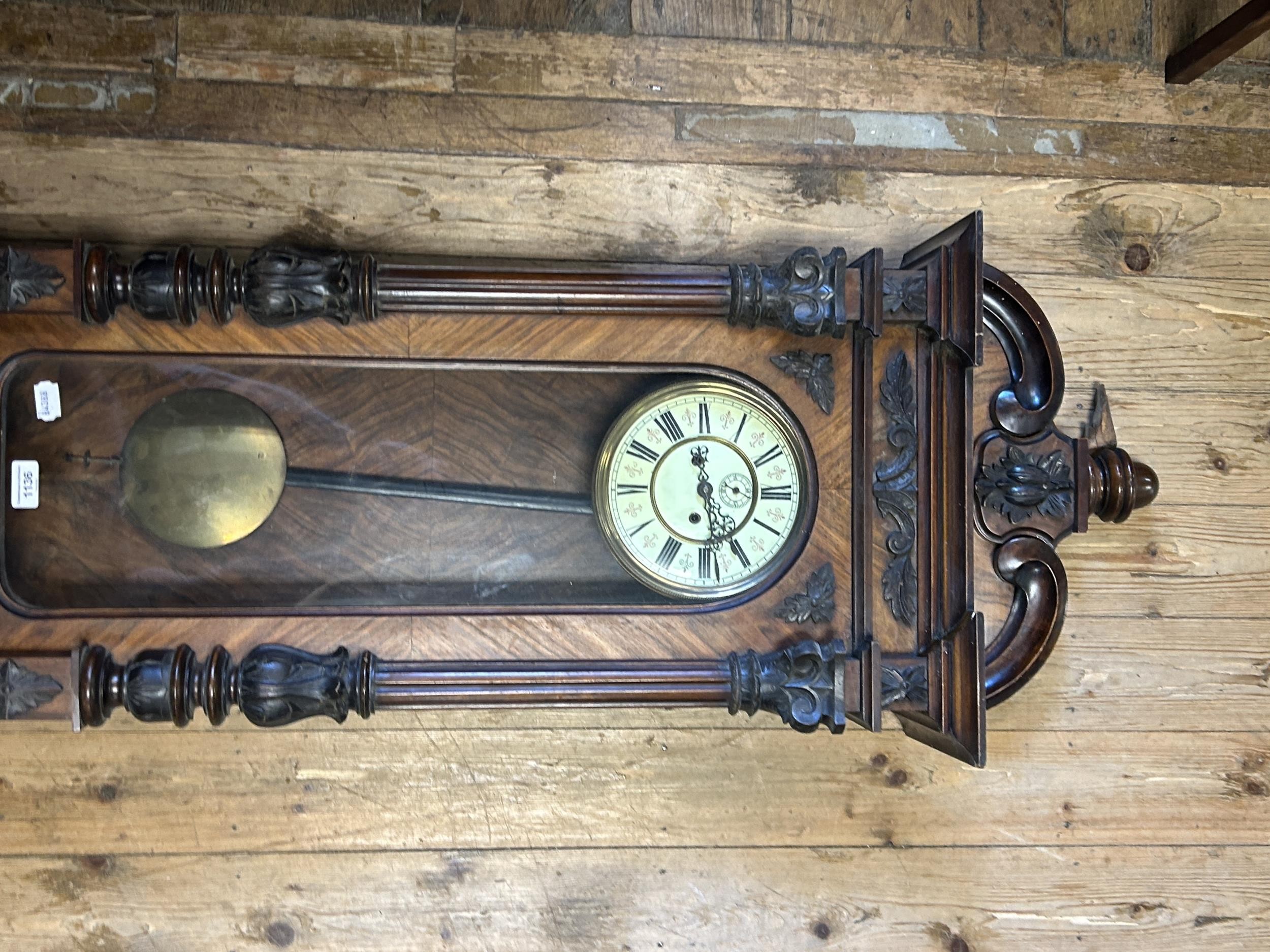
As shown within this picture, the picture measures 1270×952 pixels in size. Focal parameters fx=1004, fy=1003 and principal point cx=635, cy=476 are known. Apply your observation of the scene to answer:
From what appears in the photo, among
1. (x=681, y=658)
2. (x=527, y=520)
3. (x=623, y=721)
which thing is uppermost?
(x=527, y=520)

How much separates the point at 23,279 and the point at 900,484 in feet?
3.33

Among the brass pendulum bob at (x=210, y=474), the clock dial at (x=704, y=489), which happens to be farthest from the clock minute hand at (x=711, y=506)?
the brass pendulum bob at (x=210, y=474)

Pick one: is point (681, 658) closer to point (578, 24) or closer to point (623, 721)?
point (623, 721)

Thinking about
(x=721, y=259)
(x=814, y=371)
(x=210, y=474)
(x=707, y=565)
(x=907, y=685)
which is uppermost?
(x=721, y=259)

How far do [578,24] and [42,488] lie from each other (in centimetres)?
91

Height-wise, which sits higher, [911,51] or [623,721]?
[911,51]

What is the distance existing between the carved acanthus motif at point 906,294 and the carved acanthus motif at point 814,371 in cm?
9

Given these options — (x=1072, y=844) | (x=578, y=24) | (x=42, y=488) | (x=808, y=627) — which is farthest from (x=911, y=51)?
(x=42, y=488)

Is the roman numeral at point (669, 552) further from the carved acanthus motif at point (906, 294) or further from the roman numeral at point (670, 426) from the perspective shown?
the carved acanthus motif at point (906, 294)

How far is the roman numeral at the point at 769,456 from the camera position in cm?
122

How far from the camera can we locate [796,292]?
116 centimetres

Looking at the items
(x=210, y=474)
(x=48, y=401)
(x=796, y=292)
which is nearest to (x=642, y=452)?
(x=796, y=292)

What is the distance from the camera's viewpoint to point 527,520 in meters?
1.25

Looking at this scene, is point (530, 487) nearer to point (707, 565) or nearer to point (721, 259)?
point (707, 565)
